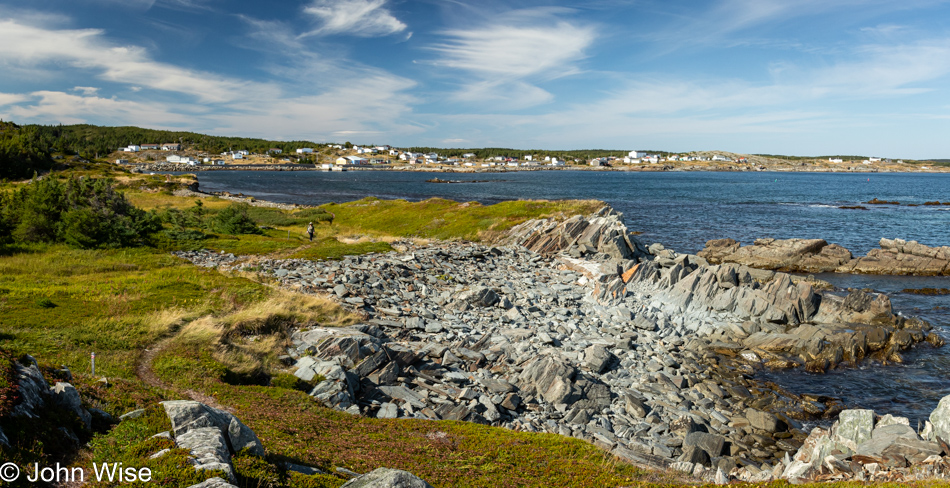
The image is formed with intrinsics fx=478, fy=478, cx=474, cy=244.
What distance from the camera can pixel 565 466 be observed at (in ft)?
41.1

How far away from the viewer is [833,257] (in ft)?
168

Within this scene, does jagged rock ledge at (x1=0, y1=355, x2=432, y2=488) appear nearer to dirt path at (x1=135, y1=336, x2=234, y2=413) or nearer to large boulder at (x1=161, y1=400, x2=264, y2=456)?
large boulder at (x1=161, y1=400, x2=264, y2=456)

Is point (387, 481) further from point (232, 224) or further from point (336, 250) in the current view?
point (232, 224)

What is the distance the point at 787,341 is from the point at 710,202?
98.6 metres

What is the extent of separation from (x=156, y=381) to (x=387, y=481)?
9915mm

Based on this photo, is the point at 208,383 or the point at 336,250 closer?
the point at 208,383

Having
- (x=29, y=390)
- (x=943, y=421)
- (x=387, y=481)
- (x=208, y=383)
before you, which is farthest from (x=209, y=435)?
(x=943, y=421)

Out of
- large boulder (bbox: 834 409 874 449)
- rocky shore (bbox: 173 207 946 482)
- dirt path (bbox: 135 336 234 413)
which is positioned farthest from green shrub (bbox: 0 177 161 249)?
large boulder (bbox: 834 409 874 449)

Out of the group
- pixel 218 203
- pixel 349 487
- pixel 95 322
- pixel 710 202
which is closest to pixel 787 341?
pixel 349 487

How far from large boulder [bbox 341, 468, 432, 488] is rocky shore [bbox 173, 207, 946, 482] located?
7597 mm

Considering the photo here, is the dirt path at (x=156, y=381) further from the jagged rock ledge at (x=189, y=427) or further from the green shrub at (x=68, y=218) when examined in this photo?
the green shrub at (x=68, y=218)
